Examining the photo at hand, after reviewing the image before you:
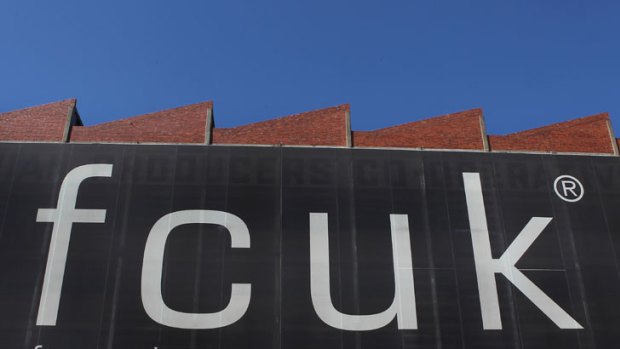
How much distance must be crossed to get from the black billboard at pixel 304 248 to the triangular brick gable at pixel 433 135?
573mm

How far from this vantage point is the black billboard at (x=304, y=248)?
18.6 metres

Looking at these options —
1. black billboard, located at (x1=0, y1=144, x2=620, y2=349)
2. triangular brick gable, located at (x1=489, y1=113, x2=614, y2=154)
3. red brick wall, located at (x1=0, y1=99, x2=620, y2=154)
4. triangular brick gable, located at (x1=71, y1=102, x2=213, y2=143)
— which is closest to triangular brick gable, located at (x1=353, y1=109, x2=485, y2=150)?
red brick wall, located at (x1=0, y1=99, x2=620, y2=154)

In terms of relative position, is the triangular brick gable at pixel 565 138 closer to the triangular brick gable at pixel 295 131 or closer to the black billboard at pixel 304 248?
the black billboard at pixel 304 248

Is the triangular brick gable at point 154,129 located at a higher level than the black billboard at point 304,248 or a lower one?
higher

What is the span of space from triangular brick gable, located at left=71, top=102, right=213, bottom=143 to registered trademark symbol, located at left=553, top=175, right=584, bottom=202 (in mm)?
13345

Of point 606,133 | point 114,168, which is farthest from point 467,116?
point 114,168

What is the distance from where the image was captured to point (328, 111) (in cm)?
2242

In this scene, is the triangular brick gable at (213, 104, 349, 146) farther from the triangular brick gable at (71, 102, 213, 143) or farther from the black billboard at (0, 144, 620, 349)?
the triangular brick gable at (71, 102, 213, 143)

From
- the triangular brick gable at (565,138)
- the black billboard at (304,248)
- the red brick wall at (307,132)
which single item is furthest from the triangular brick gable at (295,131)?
the triangular brick gable at (565,138)

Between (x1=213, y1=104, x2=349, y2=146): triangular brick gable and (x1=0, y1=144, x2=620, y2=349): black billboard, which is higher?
(x1=213, y1=104, x2=349, y2=146): triangular brick gable

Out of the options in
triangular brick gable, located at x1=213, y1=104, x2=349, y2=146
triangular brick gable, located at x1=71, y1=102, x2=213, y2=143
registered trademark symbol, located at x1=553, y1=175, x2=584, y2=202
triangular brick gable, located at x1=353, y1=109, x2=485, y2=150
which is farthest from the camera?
triangular brick gable, located at x1=353, y1=109, x2=485, y2=150

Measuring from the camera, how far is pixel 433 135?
2212 cm

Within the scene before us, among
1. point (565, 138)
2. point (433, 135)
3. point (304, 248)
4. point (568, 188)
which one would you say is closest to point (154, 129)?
point (304, 248)

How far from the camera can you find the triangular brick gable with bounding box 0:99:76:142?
21.3 m
